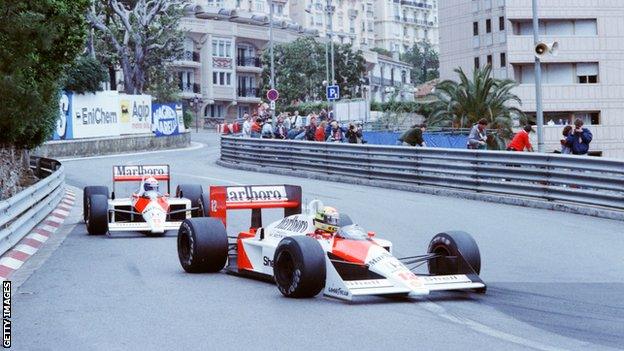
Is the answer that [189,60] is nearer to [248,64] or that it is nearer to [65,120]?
[248,64]

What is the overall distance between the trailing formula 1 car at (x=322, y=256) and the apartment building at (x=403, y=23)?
144m

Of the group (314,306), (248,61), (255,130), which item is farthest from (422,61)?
(314,306)

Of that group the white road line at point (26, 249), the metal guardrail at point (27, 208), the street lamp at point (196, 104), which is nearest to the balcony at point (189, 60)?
the street lamp at point (196, 104)

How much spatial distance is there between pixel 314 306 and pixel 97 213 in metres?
7.51

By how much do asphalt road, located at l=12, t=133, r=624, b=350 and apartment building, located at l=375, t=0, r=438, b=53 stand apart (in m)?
141

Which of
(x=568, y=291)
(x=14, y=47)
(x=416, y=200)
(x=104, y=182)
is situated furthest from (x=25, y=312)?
(x=104, y=182)

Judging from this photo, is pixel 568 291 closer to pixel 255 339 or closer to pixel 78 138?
pixel 255 339

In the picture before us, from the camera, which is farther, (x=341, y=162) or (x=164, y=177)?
(x=341, y=162)

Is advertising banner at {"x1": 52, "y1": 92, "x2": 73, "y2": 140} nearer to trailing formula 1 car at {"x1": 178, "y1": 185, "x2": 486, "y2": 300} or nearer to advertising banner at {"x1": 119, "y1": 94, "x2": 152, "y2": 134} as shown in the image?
advertising banner at {"x1": 119, "y1": 94, "x2": 152, "y2": 134}

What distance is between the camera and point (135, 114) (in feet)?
178

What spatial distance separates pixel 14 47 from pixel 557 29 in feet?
151

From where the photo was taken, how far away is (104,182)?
28.8 metres

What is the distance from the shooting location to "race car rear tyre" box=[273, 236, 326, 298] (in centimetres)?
932

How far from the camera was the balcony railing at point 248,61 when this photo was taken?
103919mm
